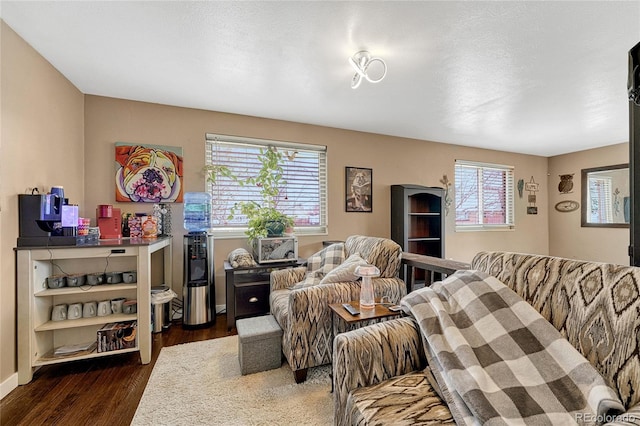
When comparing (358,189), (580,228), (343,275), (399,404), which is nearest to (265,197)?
(358,189)

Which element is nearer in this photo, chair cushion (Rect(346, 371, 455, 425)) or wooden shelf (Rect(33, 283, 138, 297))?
chair cushion (Rect(346, 371, 455, 425))

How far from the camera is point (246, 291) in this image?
2803mm

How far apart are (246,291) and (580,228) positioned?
611 cm

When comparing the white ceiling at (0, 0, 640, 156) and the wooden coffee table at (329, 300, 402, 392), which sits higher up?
the white ceiling at (0, 0, 640, 156)

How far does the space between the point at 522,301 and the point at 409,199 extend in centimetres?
305

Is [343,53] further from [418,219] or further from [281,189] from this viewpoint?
[418,219]

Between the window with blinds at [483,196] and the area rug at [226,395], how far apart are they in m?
4.05

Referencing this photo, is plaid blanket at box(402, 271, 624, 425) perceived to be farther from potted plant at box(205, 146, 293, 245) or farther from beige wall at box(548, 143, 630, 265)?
beige wall at box(548, 143, 630, 265)

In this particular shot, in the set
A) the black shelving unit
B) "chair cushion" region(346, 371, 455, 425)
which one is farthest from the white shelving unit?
the black shelving unit

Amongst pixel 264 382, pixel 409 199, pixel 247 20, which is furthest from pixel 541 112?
pixel 264 382

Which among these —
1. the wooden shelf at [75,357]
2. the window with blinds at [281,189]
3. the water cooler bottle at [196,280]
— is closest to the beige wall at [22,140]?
the wooden shelf at [75,357]

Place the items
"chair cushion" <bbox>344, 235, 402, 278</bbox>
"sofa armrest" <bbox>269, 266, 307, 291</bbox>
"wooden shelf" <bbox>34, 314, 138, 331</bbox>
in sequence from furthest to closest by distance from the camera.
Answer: "sofa armrest" <bbox>269, 266, 307, 291</bbox> < "chair cushion" <bbox>344, 235, 402, 278</bbox> < "wooden shelf" <bbox>34, 314, 138, 331</bbox>

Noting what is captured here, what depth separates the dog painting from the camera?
2893 mm

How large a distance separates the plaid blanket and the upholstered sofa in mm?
55
